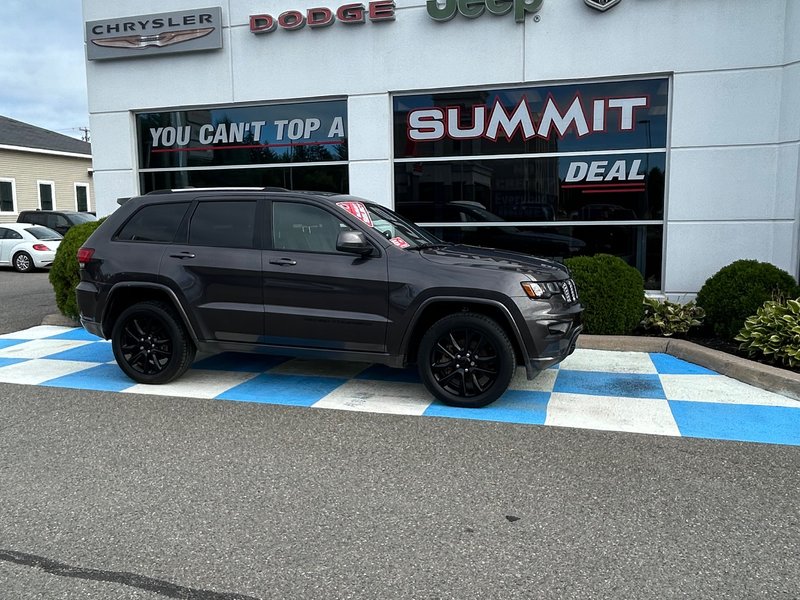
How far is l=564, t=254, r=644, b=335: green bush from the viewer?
25.8ft

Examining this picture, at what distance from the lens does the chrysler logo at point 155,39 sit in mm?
10547

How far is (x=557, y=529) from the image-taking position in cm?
352

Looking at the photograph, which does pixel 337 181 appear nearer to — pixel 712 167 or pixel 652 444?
pixel 712 167

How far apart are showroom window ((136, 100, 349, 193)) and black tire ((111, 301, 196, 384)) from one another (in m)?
4.73

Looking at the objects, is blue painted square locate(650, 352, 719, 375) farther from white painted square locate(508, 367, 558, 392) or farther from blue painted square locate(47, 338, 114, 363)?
blue painted square locate(47, 338, 114, 363)

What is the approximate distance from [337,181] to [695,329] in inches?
218

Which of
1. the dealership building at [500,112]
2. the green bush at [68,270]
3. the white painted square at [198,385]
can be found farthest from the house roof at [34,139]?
the white painted square at [198,385]

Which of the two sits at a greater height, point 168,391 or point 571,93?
point 571,93

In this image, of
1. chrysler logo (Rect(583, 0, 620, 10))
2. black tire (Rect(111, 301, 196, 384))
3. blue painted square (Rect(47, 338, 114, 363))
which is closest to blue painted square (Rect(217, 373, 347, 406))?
black tire (Rect(111, 301, 196, 384))

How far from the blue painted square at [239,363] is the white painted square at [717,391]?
13.2 feet

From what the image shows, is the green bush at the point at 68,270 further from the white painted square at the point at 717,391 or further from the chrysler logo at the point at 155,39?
the white painted square at the point at 717,391

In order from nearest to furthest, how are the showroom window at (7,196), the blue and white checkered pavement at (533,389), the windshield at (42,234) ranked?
the blue and white checkered pavement at (533,389), the windshield at (42,234), the showroom window at (7,196)

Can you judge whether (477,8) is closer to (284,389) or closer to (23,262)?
(284,389)

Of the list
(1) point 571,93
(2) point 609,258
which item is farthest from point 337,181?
(2) point 609,258
